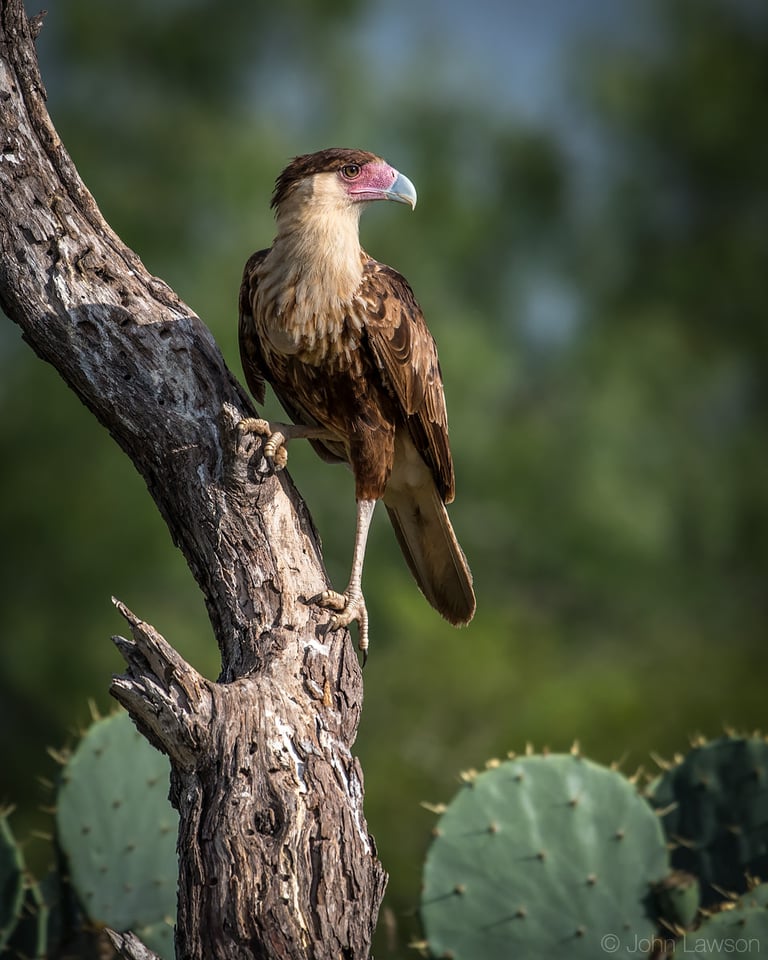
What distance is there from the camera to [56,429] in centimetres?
991

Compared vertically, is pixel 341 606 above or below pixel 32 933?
above

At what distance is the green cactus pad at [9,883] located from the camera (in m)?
3.83

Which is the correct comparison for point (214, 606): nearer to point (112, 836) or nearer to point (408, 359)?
point (408, 359)

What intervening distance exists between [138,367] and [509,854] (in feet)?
6.02

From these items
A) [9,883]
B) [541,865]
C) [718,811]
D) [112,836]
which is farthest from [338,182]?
[9,883]

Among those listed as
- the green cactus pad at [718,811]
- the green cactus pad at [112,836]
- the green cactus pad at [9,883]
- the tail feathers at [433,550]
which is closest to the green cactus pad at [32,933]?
the green cactus pad at [9,883]

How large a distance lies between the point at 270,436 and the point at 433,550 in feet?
3.19

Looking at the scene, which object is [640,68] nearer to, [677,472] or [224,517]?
[677,472]

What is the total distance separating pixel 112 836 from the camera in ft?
12.7

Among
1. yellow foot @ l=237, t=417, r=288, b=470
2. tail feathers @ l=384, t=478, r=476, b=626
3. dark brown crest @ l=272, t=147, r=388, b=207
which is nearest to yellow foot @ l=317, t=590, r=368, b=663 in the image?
yellow foot @ l=237, t=417, r=288, b=470

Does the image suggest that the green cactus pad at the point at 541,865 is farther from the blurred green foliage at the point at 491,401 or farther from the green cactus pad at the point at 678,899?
the blurred green foliage at the point at 491,401

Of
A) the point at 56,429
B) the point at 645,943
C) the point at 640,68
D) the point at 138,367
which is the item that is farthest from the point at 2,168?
the point at 640,68

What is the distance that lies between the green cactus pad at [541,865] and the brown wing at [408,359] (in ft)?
3.37

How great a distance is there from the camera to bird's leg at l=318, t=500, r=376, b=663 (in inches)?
118
